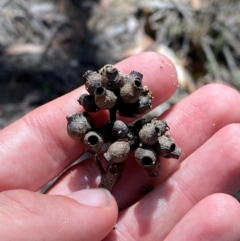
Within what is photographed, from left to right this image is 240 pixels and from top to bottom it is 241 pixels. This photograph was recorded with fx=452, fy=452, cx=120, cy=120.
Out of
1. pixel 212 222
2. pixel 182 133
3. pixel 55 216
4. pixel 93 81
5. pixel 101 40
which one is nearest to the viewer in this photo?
pixel 55 216

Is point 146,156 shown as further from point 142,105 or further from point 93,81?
point 93,81

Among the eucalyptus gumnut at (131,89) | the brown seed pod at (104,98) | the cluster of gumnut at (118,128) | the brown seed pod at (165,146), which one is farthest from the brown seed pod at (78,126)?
the brown seed pod at (165,146)

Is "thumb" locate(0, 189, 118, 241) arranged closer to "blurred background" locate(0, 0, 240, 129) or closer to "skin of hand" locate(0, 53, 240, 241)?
"skin of hand" locate(0, 53, 240, 241)

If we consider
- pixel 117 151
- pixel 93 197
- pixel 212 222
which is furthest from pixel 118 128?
pixel 212 222

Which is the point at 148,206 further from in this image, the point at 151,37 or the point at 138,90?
the point at 151,37

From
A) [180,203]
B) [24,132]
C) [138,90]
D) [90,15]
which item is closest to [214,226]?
[180,203]

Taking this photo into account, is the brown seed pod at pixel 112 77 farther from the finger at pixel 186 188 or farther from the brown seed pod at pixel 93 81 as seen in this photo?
the finger at pixel 186 188

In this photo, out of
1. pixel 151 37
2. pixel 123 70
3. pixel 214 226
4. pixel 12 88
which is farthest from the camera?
pixel 151 37
